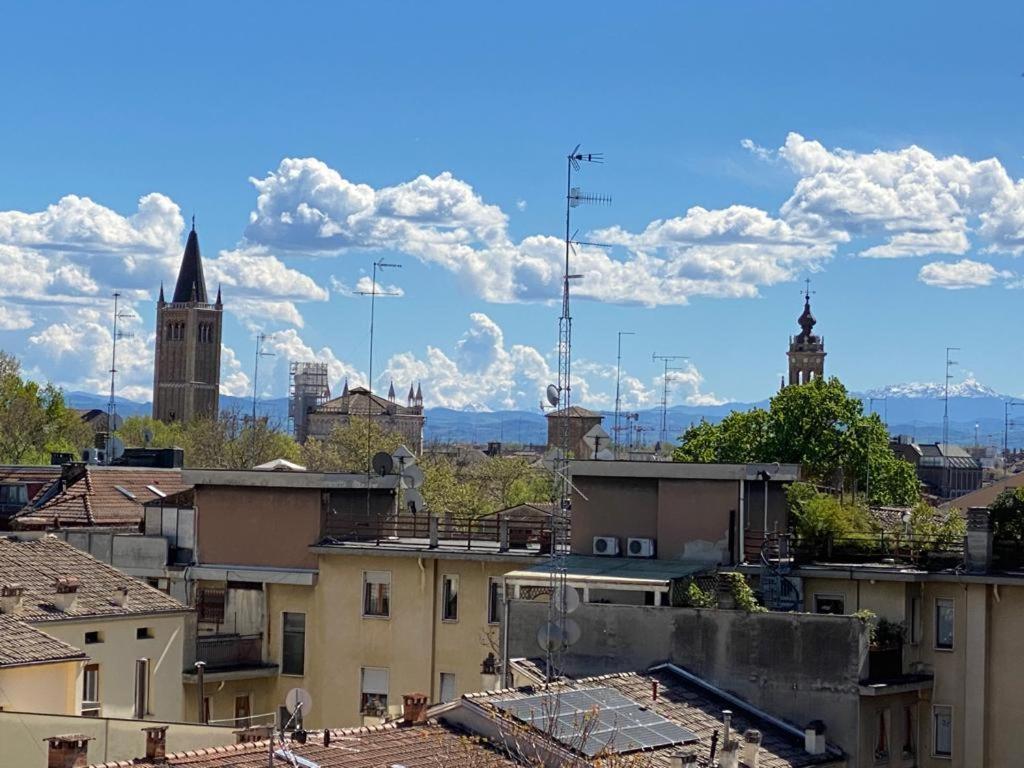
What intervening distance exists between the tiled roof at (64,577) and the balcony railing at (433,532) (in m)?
4.10

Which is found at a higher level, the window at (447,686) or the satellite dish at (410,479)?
the satellite dish at (410,479)

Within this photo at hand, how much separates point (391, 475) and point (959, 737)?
14850 mm

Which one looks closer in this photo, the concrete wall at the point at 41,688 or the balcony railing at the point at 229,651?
the concrete wall at the point at 41,688

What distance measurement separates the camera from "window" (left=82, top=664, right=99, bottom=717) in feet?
111

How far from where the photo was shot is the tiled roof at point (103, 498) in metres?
46.6

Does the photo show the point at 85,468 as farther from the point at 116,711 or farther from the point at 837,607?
the point at 837,607

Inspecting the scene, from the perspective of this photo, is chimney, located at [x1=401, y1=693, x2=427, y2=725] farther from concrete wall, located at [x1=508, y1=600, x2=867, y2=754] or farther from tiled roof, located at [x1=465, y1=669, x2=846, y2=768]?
concrete wall, located at [x1=508, y1=600, x2=867, y2=754]

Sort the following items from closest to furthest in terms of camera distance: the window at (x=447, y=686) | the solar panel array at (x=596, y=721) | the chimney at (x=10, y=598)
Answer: the solar panel array at (x=596, y=721)
the chimney at (x=10, y=598)
the window at (x=447, y=686)

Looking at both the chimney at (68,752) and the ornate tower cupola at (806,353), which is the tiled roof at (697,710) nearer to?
the chimney at (68,752)

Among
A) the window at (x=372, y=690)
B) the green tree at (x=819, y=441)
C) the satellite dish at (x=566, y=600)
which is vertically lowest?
the window at (x=372, y=690)

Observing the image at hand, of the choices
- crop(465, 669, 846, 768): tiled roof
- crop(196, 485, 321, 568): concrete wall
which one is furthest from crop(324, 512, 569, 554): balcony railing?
crop(465, 669, 846, 768): tiled roof

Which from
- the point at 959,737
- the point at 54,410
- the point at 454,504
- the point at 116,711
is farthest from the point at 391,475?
the point at 54,410

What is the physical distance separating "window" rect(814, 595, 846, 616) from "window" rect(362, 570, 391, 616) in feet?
29.9

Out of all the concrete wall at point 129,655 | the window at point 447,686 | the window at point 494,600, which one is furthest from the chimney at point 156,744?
the window at point 447,686
